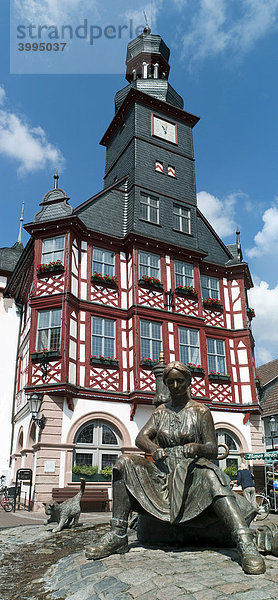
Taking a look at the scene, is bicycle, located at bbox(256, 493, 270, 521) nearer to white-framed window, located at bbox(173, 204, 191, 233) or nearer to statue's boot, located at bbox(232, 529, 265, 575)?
statue's boot, located at bbox(232, 529, 265, 575)

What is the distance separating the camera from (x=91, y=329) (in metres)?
19.6

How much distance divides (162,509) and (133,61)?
32.1 metres

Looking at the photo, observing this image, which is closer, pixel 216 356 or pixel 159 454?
pixel 159 454

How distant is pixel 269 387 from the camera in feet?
122

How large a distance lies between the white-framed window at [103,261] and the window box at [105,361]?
3.87 meters

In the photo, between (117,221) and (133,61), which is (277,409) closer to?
(117,221)

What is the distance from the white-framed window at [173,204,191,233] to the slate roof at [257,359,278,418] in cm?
1498

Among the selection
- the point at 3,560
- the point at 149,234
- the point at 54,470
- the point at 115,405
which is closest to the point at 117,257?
the point at 149,234

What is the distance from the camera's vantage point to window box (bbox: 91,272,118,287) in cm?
2017

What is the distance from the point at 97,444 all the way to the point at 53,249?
26.6 feet

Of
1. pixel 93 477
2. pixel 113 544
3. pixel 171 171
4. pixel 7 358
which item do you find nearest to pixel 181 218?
pixel 171 171

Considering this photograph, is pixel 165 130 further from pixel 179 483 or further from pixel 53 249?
pixel 179 483

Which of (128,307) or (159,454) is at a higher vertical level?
(128,307)

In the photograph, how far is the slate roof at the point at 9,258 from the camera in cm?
2689
